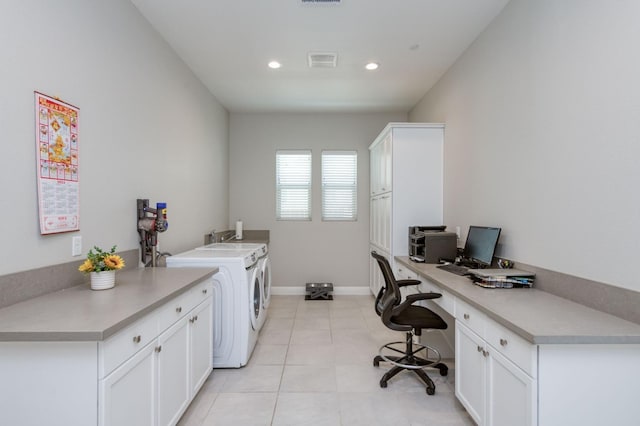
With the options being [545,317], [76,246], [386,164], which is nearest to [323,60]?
[386,164]

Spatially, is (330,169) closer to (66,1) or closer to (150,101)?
(150,101)

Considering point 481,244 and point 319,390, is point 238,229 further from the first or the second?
point 481,244

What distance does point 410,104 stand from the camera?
5238mm

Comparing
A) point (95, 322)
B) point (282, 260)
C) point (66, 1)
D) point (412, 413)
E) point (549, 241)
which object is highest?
point (66, 1)

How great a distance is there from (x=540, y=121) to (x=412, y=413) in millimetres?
2046

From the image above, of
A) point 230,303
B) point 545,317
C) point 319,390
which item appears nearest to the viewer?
point 545,317

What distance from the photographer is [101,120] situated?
7.60ft

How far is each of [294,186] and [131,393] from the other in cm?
441

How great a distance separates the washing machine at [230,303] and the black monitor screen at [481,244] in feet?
6.22

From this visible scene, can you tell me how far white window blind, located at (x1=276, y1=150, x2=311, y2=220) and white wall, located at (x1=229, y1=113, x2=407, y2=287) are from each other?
0.33ft

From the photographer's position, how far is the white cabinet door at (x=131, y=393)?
4.56ft

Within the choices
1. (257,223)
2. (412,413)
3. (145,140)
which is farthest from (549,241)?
(257,223)

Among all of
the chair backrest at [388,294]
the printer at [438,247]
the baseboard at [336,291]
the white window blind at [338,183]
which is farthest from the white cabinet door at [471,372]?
the white window blind at [338,183]

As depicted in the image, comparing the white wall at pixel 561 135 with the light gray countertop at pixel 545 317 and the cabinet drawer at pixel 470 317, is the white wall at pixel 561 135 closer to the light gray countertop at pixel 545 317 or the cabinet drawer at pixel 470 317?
the light gray countertop at pixel 545 317
